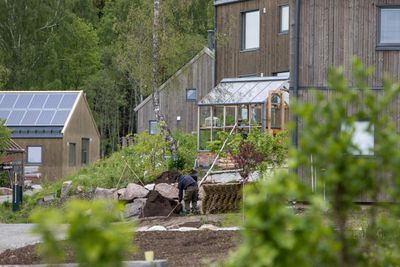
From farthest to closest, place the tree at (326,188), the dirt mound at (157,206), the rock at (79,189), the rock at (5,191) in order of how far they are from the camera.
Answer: the rock at (5,191)
the rock at (79,189)
the dirt mound at (157,206)
the tree at (326,188)

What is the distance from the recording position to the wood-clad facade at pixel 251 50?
38094 millimetres

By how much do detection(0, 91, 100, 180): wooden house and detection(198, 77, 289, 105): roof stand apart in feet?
65.2

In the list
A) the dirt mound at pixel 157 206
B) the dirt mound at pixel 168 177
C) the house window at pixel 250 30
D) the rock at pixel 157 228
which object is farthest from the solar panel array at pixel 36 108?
the rock at pixel 157 228

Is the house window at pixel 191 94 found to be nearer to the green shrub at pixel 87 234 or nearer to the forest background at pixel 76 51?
the forest background at pixel 76 51

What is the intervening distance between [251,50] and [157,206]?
49.1 ft

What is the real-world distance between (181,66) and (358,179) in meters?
29.4

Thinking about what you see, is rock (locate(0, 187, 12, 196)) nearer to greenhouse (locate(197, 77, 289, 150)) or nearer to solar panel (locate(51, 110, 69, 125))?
greenhouse (locate(197, 77, 289, 150))

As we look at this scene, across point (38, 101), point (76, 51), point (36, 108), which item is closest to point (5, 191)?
point (36, 108)

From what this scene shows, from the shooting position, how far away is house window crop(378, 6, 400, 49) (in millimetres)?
24609

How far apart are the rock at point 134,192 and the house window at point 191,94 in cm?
1969

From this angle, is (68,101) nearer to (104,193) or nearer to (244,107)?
(244,107)

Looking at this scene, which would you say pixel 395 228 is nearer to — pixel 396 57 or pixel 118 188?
pixel 396 57

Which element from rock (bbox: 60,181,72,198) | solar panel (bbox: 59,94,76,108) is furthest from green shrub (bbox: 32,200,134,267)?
solar panel (bbox: 59,94,76,108)

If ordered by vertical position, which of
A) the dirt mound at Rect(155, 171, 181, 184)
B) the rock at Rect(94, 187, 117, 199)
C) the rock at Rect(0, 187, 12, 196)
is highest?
the dirt mound at Rect(155, 171, 181, 184)
